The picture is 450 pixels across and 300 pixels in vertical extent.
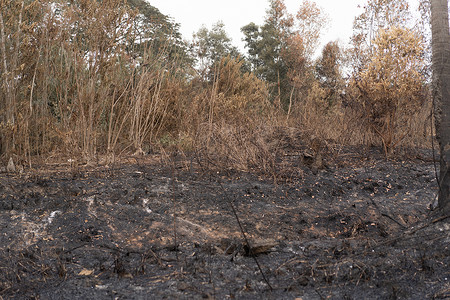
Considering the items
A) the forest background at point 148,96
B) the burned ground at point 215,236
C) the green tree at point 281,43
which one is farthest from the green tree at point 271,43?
the burned ground at point 215,236

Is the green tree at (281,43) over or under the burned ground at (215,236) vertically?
over

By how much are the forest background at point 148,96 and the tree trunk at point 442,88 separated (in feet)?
0.59

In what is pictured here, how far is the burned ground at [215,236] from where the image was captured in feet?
8.38

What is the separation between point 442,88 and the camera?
133 inches

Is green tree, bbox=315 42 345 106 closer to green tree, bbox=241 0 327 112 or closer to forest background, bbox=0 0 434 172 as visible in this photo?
green tree, bbox=241 0 327 112

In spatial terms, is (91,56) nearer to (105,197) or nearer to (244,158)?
(105,197)

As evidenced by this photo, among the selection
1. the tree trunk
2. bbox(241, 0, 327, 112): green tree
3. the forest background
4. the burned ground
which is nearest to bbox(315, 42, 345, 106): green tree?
bbox(241, 0, 327, 112): green tree

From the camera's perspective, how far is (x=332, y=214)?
4.15 m

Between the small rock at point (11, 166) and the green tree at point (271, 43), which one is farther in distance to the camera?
the green tree at point (271, 43)

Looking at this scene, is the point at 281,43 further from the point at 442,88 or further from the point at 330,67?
the point at 442,88

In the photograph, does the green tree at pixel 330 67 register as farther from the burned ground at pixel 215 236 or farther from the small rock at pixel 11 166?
the small rock at pixel 11 166

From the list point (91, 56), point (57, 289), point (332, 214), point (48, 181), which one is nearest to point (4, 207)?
point (48, 181)

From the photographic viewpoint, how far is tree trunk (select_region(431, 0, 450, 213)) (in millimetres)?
3359

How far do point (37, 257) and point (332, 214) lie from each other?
280 centimetres
